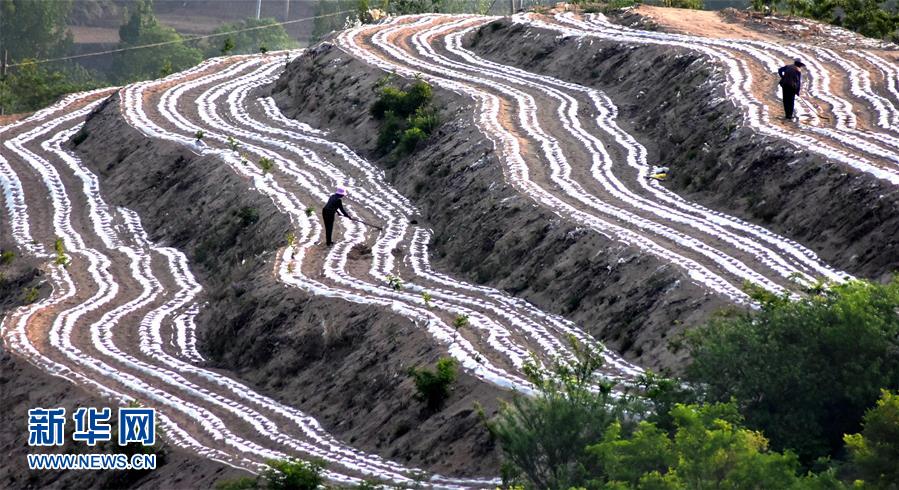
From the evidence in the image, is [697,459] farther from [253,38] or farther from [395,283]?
[253,38]

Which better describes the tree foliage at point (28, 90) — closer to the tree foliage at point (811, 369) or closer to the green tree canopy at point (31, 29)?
the green tree canopy at point (31, 29)

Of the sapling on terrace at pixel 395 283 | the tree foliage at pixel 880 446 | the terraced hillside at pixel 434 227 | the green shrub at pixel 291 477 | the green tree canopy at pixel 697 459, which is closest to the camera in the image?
the green tree canopy at pixel 697 459

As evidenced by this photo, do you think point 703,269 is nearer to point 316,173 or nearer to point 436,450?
point 436,450

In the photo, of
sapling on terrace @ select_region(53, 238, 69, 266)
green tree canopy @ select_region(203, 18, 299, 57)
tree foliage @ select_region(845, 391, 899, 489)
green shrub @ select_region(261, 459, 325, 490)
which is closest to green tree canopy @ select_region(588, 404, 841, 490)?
tree foliage @ select_region(845, 391, 899, 489)

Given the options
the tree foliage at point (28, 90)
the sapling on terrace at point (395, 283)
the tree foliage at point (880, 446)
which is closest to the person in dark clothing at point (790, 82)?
the sapling on terrace at point (395, 283)

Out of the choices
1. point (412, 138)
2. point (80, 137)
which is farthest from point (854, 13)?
point (80, 137)

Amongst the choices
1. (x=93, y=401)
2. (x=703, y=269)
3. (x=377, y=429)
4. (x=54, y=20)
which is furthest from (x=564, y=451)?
(x=54, y=20)
